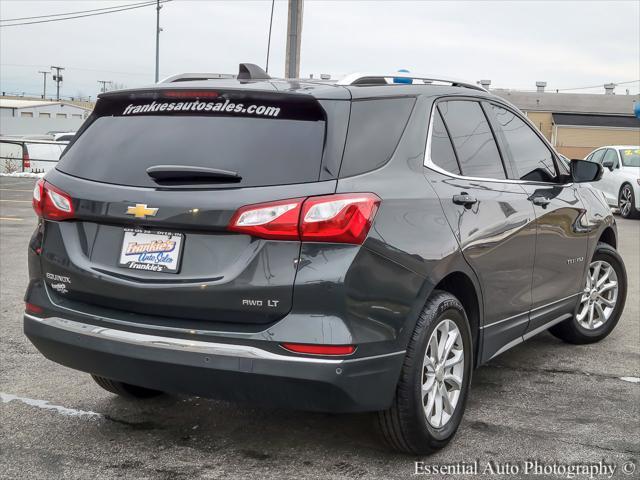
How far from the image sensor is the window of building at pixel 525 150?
16.3ft

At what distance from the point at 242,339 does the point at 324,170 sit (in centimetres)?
75

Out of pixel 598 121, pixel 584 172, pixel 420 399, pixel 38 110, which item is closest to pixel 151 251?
pixel 420 399

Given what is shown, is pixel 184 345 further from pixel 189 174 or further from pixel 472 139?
pixel 472 139

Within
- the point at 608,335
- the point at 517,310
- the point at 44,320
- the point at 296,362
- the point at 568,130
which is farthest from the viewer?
the point at 568,130

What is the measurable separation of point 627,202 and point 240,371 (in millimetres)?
16313

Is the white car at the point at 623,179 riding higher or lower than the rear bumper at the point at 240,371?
lower

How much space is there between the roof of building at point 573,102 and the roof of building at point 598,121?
273cm

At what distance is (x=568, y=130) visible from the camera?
50.7 meters

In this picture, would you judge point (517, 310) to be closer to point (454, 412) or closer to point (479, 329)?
point (479, 329)

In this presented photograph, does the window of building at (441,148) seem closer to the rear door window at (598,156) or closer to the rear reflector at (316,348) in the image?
the rear reflector at (316,348)

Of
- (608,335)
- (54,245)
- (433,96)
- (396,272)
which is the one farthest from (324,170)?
(608,335)

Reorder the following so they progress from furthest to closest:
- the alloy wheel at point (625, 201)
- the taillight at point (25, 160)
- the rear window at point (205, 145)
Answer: the taillight at point (25, 160) < the alloy wheel at point (625, 201) < the rear window at point (205, 145)

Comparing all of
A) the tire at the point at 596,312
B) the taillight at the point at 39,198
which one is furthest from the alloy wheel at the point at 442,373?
the tire at the point at 596,312

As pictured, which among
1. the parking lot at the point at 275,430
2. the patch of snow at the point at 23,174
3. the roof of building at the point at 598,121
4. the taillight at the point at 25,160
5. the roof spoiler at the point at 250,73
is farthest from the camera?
the roof of building at the point at 598,121
